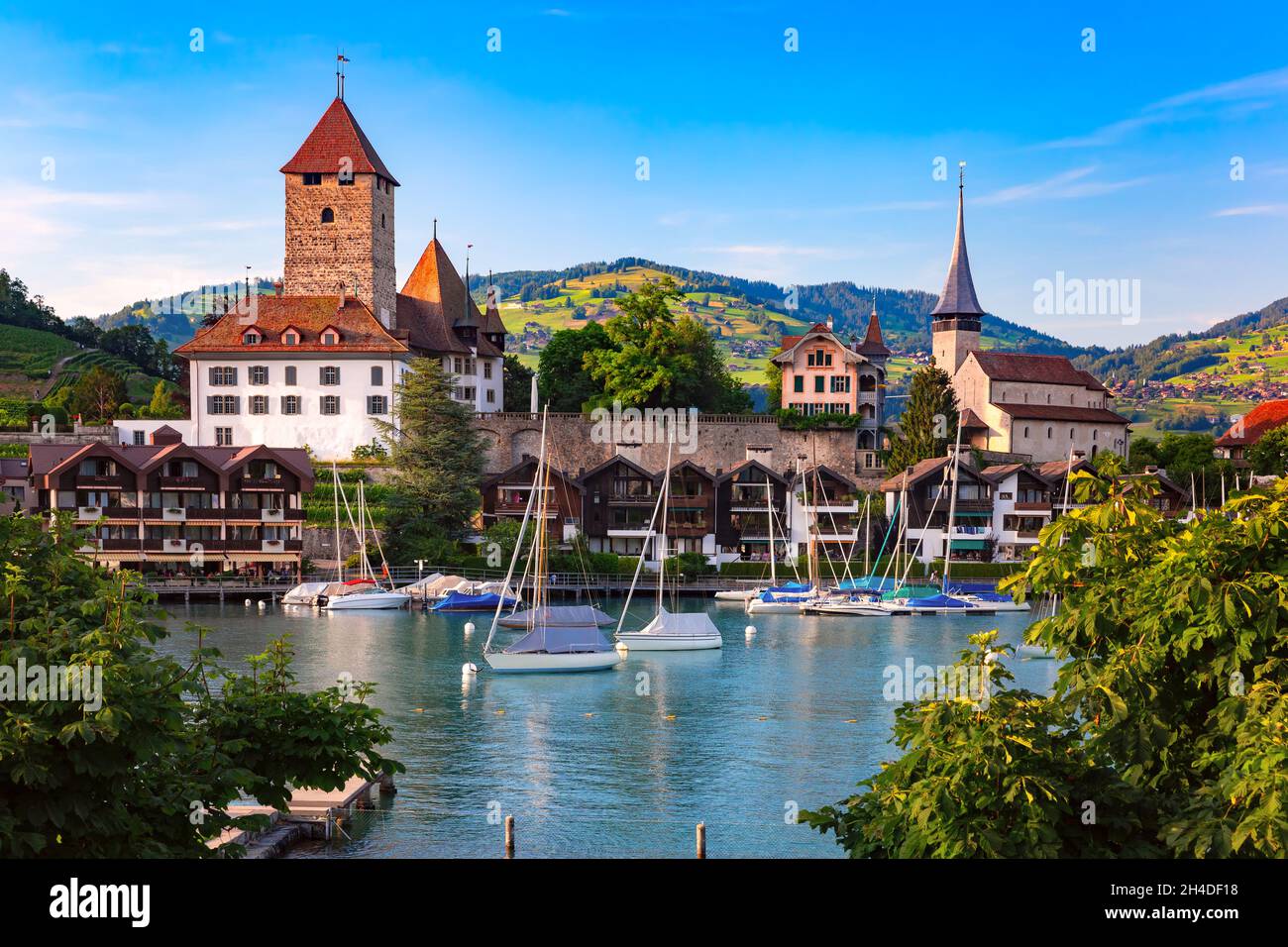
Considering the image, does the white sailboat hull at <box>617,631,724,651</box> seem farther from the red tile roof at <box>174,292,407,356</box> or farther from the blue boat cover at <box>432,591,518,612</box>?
the red tile roof at <box>174,292,407,356</box>

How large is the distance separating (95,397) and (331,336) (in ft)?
61.6

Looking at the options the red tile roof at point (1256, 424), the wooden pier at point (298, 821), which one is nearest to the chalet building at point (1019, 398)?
the red tile roof at point (1256, 424)

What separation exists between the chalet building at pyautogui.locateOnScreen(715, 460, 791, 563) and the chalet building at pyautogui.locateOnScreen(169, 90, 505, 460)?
654 inches

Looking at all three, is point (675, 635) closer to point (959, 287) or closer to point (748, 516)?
point (748, 516)

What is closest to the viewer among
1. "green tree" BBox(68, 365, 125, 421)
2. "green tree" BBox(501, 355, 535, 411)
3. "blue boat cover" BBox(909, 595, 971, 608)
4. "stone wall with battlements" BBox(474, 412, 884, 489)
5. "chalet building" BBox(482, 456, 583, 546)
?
"blue boat cover" BBox(909, 595, 971, 608)

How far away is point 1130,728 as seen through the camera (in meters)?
11.9

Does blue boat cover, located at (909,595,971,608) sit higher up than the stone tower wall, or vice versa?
the stone tower wall

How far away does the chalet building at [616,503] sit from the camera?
7050 cm

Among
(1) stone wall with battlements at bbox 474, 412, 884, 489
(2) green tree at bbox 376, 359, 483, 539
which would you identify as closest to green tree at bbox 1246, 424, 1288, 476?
(1) stone wall with battlements at bbox 474, 412, 884, 489

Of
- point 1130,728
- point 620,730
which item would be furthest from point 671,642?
point 1130,728

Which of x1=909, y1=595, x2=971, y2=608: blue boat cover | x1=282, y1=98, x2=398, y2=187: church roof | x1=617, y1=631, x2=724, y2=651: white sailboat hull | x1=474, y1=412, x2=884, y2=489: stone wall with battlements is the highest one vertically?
x1=282, y1=98, x2=398, y2=187: church roof

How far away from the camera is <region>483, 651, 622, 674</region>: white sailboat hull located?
139ft
